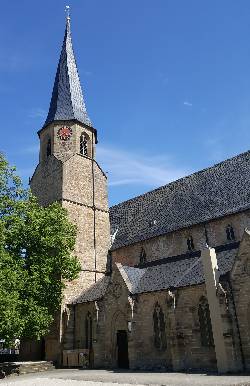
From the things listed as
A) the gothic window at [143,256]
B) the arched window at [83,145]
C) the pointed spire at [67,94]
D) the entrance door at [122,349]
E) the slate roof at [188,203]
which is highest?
the pointed spire at [67,94]

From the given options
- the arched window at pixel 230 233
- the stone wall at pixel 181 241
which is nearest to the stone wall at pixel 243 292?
the stone wall at pixel 181 241

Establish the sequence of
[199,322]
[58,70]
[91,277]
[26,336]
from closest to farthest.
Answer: [199,322], [26,336], [91,277], [58,70]

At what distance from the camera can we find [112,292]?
82.6 ft

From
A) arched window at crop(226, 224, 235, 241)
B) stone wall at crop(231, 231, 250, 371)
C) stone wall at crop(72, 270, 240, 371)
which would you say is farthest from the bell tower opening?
stone wall at crop(231, 231, 250, 371)

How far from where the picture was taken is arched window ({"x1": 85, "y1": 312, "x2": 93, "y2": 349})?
26489 millimetres

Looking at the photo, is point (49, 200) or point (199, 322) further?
point (49, 200)

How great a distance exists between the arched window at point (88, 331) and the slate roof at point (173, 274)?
16.1ft

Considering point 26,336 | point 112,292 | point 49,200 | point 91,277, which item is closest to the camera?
point 26,336

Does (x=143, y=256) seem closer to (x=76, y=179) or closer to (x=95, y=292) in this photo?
(x=95, y=292)

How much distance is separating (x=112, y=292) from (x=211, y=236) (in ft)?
27.9

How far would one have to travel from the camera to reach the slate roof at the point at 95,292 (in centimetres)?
2716

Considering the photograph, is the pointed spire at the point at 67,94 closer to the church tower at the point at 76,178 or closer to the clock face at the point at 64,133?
the church tower at the point at 76,178

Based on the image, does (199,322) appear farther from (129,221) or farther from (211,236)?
(129,221)

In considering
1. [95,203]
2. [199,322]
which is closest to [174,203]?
[95,203]
